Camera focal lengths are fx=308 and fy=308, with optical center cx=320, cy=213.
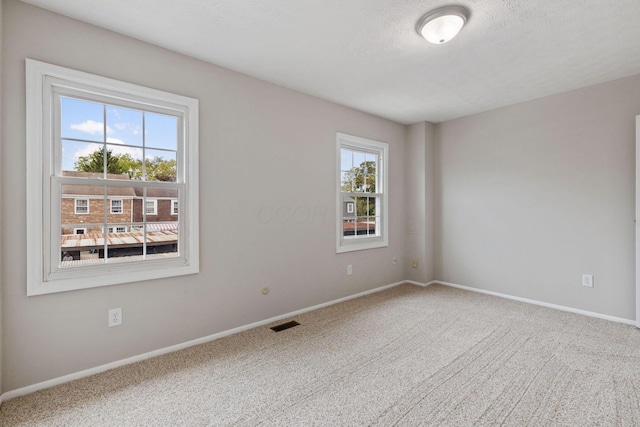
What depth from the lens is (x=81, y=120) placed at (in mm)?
2219

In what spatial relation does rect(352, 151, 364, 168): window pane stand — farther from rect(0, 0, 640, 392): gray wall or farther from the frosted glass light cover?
the frosted glass light cover

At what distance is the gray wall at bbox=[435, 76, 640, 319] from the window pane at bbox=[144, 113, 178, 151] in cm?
370

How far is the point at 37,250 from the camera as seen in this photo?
2002 mm

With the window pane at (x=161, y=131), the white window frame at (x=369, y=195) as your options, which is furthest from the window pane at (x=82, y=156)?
the white window frame at (x=369, y=195)

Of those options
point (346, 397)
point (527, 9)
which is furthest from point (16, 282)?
point (527, 9)

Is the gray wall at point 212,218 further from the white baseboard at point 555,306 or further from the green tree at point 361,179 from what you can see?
the white baseboard at point 555,306

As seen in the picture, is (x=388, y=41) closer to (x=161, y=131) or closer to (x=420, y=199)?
(x=161, y=131)

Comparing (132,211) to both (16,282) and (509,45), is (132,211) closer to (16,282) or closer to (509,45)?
(16,282)

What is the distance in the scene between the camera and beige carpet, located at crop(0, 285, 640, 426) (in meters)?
1.76

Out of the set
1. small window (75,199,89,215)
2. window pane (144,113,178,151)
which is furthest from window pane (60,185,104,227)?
window pane (144,113,178,151)

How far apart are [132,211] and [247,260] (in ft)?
3.55

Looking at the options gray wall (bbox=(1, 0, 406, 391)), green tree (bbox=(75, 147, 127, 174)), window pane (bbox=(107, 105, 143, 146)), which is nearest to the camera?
gray wall (bbox=(1, 0, 406, 391))

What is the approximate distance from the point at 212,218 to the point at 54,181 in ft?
3.66

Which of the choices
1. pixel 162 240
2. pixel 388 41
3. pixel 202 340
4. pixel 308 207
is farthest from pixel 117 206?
pixel 388 41
